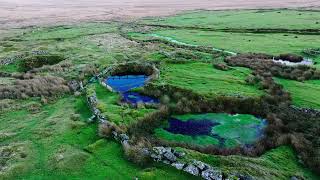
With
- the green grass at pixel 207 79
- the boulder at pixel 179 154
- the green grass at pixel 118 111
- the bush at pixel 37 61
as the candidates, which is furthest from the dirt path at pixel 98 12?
the boulder at pixel 179 154

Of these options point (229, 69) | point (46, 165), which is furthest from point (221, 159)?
point (229, 69)

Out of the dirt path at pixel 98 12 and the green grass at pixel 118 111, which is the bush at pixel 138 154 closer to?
the green grass at pixel 118 111

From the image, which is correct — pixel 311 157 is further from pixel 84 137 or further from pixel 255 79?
pixel 255 79

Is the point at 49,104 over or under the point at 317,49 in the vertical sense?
under

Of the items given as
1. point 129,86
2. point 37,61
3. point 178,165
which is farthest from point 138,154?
point 37,61

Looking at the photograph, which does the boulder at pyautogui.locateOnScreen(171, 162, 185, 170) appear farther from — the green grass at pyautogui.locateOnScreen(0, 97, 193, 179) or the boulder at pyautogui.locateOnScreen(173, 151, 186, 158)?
the boulder at pyautogui.locateOnScreen(173, 151, 186, 158)

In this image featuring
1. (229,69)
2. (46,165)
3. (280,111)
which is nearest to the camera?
(46,165)
